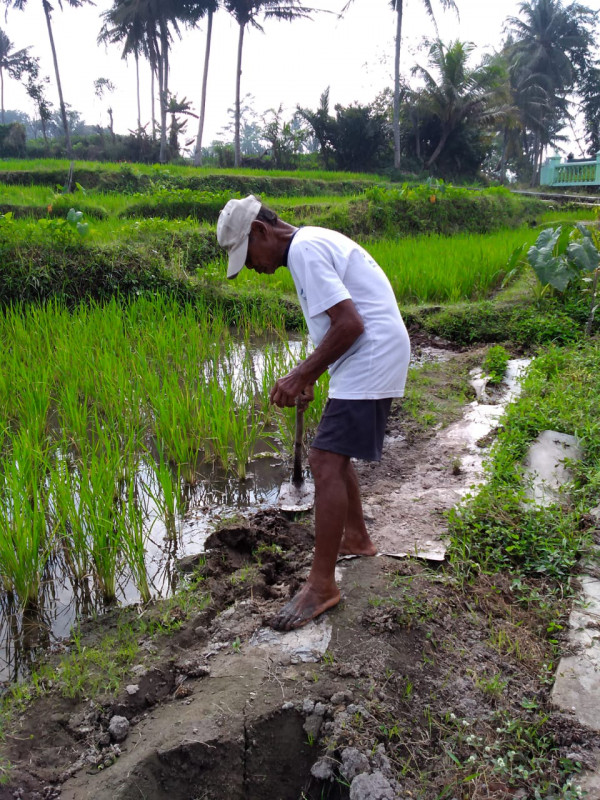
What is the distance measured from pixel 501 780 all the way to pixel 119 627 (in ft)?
4.14

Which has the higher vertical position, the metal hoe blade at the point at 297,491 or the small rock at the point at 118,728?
the metal hoe blade at the point at 297,491

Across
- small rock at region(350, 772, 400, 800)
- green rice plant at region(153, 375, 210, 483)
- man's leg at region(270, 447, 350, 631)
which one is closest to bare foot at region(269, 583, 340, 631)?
man's leg at region(270, 447, 350, 631)

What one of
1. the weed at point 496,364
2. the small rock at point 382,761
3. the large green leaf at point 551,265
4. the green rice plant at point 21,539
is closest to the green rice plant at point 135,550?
the green rice plant at point 21,539

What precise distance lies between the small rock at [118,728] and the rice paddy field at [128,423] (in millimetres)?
564

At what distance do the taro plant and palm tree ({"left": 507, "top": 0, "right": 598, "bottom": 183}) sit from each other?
26976 mm

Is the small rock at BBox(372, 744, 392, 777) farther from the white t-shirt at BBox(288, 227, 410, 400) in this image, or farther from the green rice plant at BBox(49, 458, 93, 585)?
the green rice plant at BBox(49, 458, 93, 585)

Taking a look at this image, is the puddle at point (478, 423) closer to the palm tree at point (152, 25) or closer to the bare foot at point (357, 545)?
the bare foot at point (357, 545)

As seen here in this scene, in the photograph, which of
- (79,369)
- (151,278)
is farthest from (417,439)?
(151,278)

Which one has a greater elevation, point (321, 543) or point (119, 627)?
point (321, 543)

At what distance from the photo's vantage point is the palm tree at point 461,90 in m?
20.4

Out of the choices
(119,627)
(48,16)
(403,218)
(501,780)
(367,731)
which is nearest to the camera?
(501,780)

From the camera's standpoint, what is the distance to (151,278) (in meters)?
5.91

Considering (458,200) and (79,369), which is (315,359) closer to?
(79,369)

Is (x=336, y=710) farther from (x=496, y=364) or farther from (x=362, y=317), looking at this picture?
(x=496, y=364)
